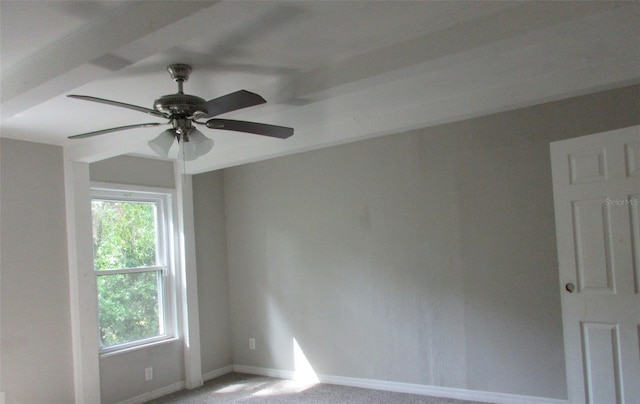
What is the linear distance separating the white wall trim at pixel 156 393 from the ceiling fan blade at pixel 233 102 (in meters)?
3.15

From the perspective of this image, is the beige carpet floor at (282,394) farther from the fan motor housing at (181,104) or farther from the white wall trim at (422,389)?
the fan motor housing at (181,104)

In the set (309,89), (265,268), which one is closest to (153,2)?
(309,89)

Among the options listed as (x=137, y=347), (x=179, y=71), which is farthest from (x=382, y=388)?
(x=179, y=71)

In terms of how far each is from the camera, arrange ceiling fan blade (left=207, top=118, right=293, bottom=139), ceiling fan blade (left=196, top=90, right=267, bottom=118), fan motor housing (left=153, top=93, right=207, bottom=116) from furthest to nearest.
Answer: ceiling fan blade (left=207, top=118, right=293, bottom=139), fan motor housing (left=153, top=93, right=207, bottom=116), ceiling fan blade (left=196, top=90, right=267, bottom=118)

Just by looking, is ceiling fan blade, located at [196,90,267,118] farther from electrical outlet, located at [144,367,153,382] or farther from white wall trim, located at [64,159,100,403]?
electrical outlet, located at [144,367,153,382]

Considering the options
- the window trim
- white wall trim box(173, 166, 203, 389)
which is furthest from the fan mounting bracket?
white wall trim box(173, 166, 203, 389)

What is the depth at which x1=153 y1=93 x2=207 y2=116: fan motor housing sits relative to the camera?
2.47m

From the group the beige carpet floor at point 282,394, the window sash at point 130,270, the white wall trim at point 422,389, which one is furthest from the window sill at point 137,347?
the white wall trim at point 422,389

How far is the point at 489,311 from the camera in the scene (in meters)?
3.96

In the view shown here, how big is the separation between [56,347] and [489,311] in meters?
3.43

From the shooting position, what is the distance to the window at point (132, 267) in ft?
14.3

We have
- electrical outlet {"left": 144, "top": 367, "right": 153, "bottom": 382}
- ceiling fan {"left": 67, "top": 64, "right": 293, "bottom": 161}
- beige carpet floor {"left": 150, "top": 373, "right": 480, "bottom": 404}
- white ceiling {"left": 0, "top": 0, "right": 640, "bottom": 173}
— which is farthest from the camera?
electrical outlet {"left": 144, "top": 367, "right": 153, "bottom": 382}

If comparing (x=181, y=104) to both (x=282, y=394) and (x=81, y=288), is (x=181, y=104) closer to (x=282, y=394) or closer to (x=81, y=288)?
(x=81, y=288)

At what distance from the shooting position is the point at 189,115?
257 centimetres
